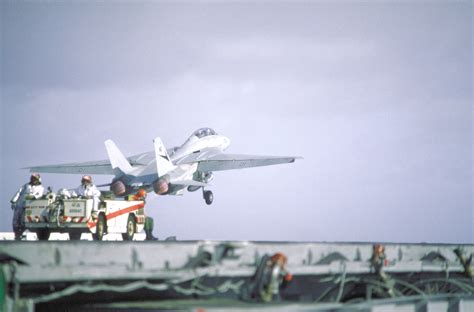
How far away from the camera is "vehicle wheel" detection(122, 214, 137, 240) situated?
68.5 ft

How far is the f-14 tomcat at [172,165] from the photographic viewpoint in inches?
1563

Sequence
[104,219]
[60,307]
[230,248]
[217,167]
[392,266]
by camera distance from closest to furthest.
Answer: [230,248] → [60,307] → [392,266] → [104,219] → [217,167]

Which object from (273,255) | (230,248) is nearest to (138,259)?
(230,248)

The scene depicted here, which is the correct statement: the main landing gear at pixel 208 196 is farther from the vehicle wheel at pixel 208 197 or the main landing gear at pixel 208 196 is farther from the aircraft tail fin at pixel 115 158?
the aircraft tail fin at pixel 115 158

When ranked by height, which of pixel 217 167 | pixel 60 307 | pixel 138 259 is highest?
pixel 217 167

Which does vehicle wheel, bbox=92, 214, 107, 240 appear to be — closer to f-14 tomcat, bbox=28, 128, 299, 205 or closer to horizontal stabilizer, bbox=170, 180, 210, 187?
f-14 tomcat, bbox=28, 128, 299, 205

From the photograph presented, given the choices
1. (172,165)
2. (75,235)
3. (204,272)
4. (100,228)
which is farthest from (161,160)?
(204,272)

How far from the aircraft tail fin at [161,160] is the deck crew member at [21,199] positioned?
69.2ft

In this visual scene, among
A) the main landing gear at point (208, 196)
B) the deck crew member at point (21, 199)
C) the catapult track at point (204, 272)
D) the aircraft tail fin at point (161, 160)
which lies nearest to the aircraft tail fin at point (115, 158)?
the aircraft tail fin at point (161, 160)

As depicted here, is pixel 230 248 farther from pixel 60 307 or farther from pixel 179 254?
pixel 60 307

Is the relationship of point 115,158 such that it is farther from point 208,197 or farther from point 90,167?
point 90,167

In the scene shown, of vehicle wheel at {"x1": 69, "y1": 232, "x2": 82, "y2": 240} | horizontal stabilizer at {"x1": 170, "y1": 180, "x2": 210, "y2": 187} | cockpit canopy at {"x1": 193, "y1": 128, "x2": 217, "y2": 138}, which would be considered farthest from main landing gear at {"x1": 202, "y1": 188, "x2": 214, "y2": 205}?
vehicle wheel at {"x1": 69, "y1": 232, "x2": 82, "y2": 240}

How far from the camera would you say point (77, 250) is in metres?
7.41

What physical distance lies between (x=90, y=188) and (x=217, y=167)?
30.0 meters
